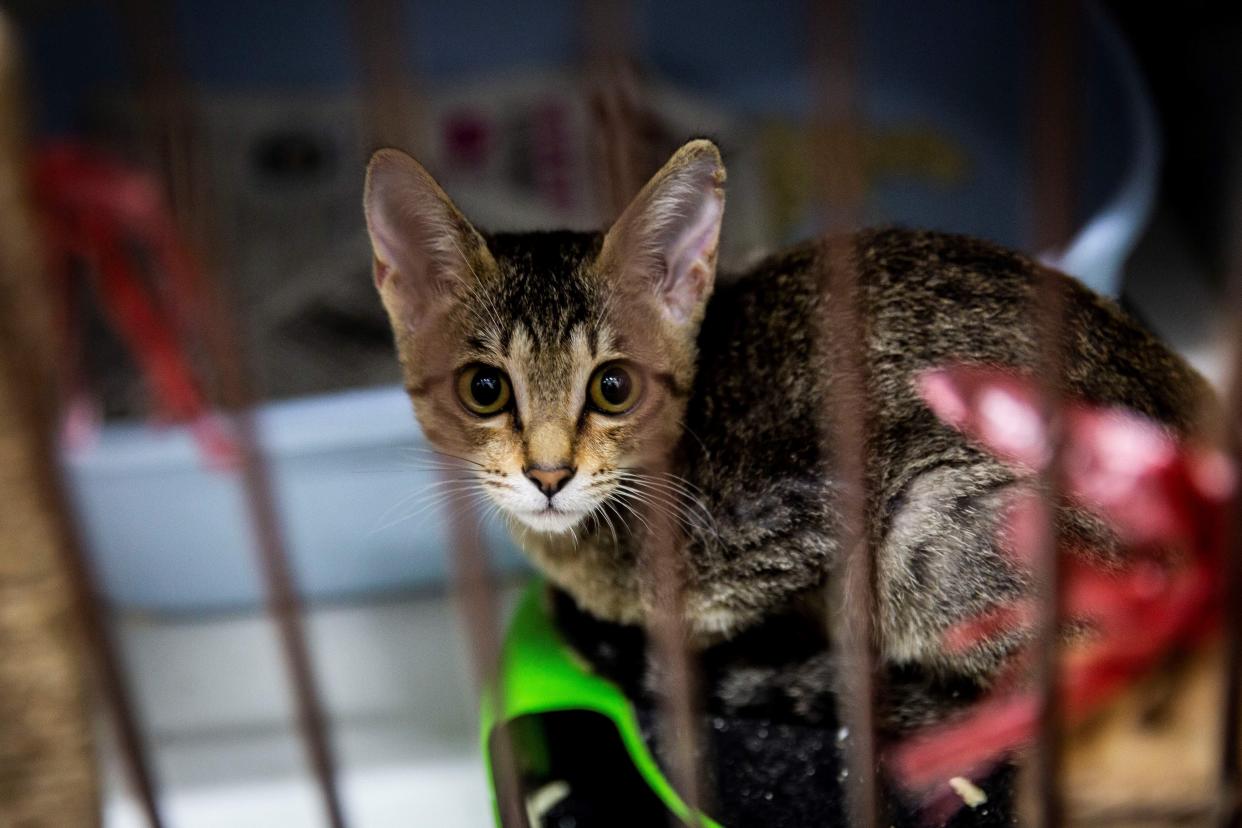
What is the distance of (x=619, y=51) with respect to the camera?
19.4 inches

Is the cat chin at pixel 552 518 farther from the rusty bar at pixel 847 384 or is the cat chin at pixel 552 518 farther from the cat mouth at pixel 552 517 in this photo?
the rusty bar at pixel 847 384

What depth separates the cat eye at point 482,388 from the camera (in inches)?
25.4

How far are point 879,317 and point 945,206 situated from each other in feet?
2.53

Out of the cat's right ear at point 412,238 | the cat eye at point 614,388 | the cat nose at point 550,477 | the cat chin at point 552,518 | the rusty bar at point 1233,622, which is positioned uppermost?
the cat's right ear at point 412,238

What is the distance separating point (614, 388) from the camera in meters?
0.66

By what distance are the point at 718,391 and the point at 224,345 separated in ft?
1.15

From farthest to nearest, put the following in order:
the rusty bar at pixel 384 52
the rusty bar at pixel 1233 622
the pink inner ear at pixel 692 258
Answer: the pink inner ear at pixel 692 258 → the rusty bar at pixel 1233 622 → the rusty bar at pixel 384 52

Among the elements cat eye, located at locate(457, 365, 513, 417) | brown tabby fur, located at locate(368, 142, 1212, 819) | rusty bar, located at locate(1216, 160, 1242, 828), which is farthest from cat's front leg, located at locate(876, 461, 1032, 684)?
cat eye, located at locate(457, 365, 513, 417)

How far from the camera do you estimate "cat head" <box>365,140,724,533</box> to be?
63 centimetres

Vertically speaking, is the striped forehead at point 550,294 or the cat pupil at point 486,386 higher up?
the striped forehead at point 550,294

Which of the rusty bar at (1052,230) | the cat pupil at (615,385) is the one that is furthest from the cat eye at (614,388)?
the rusty bar at (1052,230)

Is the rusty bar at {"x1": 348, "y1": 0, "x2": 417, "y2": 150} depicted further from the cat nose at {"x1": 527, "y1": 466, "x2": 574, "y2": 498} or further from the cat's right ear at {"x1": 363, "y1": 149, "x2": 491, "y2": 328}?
the cat nose at {"x1": 527, "y1": 466, "x2": 574, "y2": 498}

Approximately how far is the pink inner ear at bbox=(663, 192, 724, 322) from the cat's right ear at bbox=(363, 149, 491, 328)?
0.34 feet

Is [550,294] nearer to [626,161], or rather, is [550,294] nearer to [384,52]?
[626,161]
